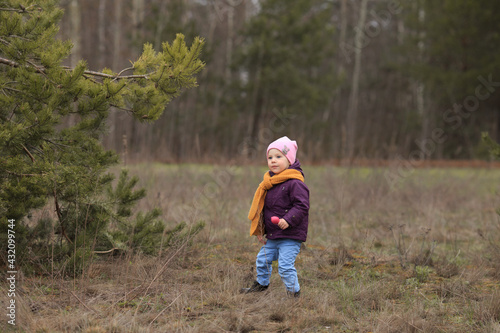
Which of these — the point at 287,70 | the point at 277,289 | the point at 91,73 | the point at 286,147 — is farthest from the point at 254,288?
the point at 287,70

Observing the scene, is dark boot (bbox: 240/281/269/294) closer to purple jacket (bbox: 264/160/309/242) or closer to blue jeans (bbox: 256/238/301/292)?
blue jeans (bbox: 256/238/301/292)

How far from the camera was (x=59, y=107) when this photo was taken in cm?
379

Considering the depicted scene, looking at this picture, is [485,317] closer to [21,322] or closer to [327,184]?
[21,322]

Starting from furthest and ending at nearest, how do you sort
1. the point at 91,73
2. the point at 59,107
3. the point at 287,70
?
the point at 287,70
the point at 91,73
the point at 59,107

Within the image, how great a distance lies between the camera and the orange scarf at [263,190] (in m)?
3.83

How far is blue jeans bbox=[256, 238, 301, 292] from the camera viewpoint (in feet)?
12.3

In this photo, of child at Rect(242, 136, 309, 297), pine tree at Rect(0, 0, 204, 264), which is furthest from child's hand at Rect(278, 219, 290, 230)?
pine tree at Rect(0, 0, 204, 264)

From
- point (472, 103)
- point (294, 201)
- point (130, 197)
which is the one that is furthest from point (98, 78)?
point (472, 103)

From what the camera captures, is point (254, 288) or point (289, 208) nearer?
point (289, 208)

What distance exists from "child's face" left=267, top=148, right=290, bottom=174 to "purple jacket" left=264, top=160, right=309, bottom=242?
9cm

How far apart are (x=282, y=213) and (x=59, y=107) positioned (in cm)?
192

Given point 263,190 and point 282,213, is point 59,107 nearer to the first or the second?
point 263,190

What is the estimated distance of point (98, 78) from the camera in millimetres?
4250

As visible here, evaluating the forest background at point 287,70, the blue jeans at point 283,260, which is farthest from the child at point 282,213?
the forest background at point 287,70
